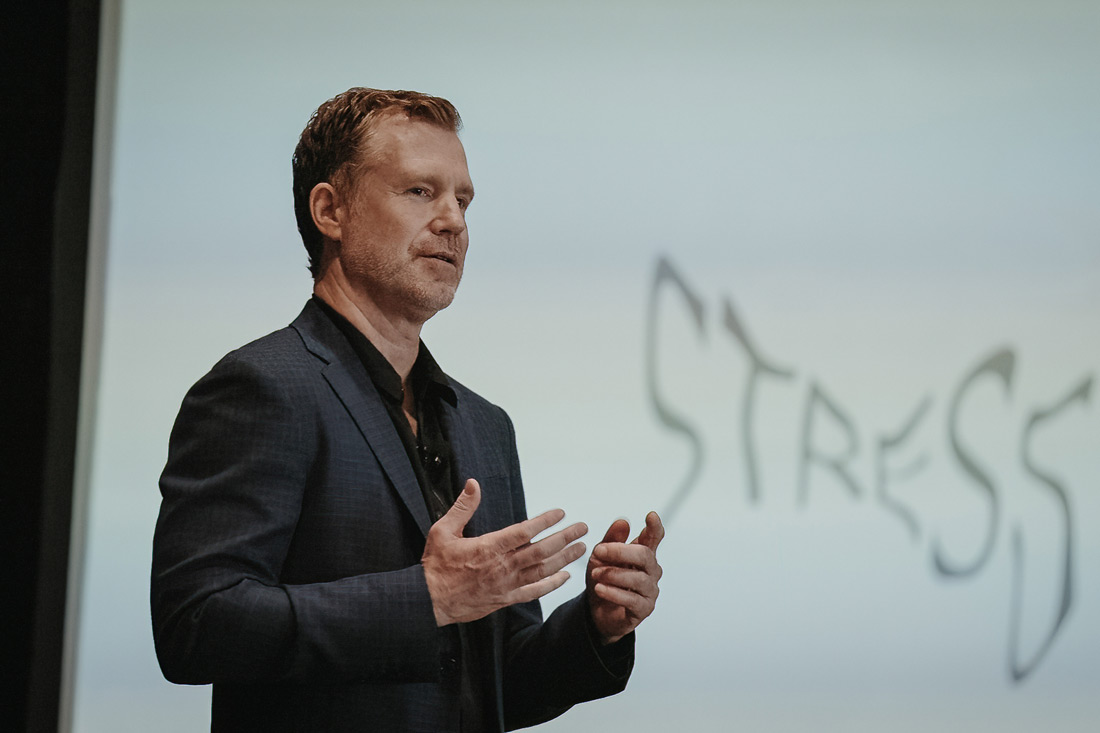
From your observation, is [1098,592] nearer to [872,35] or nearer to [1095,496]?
[1095,496]

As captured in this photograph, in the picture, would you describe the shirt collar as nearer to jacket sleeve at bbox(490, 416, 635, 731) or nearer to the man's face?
the man's face

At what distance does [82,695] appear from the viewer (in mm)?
1920

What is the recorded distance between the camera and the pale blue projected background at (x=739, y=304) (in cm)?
202

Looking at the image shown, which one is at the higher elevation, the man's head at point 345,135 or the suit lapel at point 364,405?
the man's head at point 345,135

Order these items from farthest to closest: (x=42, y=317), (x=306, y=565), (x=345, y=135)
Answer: (x=42, y=317)
(x=345, y=135)
(x=306, y=565)

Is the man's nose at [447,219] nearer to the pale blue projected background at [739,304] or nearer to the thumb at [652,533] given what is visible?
the thumb at [652,533]

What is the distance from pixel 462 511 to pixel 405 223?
17.5 inches

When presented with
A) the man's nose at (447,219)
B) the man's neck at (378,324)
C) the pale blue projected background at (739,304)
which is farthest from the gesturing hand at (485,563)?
the pale blue projected background at (739,304)

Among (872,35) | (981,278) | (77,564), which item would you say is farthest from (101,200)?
(981,278)

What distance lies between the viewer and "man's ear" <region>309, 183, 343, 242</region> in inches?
55.2

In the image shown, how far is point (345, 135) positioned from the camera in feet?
4.66

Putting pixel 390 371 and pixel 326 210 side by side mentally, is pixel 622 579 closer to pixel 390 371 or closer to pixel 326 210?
pixel 390 371

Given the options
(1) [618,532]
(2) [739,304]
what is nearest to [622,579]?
(1) [618,532]

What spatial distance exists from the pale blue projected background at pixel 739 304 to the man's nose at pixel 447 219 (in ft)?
2.04
